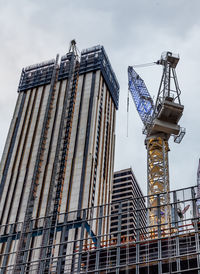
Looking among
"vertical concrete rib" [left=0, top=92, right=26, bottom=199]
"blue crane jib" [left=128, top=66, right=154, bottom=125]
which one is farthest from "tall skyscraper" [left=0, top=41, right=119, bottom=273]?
"blue crane jib" [left=128, top=66, right=154, bottom=125]

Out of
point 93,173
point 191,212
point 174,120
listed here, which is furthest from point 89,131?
point 191,212

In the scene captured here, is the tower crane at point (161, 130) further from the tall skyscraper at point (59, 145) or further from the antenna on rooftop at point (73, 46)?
the antenna on rooftop at point (73, 46)

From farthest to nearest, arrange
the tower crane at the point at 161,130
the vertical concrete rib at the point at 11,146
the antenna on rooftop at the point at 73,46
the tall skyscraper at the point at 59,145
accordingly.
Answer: the antenna on rooftop at the point at 73,46, the vertical concrete rib at the point at 11,146, the tall skyscraper at the point at 59,145, the tower crane at the point at 161,130

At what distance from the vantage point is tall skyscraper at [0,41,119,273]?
102000 mm

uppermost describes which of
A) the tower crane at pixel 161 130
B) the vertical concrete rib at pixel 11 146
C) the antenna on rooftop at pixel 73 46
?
the antenna on rooftop at pixel 73 46

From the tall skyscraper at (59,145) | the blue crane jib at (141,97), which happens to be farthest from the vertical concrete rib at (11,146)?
the blue crane jib at (141,97)

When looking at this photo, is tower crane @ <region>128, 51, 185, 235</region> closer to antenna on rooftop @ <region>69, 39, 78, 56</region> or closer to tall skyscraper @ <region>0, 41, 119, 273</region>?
tall skyscraper @ <region>0, 41, 119, 273</region>

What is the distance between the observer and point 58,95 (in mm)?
128125

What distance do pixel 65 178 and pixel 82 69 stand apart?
1540 inches

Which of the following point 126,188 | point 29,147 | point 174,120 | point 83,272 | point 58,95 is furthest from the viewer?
point 126,188

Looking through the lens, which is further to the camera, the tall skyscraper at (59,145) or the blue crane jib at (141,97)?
the tall skyscraper at (59,145)

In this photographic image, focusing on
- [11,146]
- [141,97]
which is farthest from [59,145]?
[141,97]

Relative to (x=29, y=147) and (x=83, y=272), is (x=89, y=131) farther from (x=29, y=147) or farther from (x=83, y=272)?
(x=83, y=272)

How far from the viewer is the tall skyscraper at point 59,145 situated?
102 m
